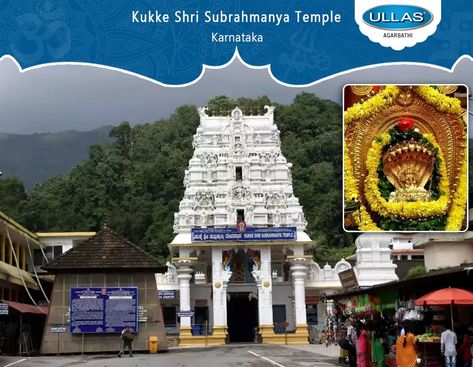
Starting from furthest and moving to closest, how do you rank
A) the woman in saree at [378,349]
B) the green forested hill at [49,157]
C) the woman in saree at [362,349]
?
the green forested hill at [49,157]
the woman in saree at [362,349]
the woman in saree at [378,349]

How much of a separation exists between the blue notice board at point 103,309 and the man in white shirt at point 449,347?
678 inches

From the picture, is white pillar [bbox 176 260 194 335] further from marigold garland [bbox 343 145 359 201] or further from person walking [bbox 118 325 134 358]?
marigold garland [bbox 343 145 359 201]

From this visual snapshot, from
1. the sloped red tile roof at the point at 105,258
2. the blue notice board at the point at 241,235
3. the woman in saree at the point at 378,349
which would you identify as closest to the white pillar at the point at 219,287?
the blue notice board at the point at 241,235

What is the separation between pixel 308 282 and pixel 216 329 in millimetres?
6291

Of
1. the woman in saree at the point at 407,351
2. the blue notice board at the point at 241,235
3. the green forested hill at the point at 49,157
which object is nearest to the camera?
the woman in saree at the point at 407,351

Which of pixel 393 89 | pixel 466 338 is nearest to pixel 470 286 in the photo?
pixel 466 338

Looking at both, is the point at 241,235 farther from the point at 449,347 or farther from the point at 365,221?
the point at 365,221

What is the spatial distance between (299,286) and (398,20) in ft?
104

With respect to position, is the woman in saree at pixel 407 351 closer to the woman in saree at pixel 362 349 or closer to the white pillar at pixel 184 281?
the woman in saree at pixel 362 349

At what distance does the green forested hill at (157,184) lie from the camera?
61844 mm

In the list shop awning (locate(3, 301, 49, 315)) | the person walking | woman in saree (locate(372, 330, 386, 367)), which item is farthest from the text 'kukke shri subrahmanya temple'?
woman in saree (locate(372, 330, 386, 367))

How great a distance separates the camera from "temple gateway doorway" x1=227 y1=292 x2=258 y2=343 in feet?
157

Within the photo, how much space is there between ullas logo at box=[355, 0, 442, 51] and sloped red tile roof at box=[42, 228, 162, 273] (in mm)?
17714

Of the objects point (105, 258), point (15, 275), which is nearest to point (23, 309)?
point (105, 258)
